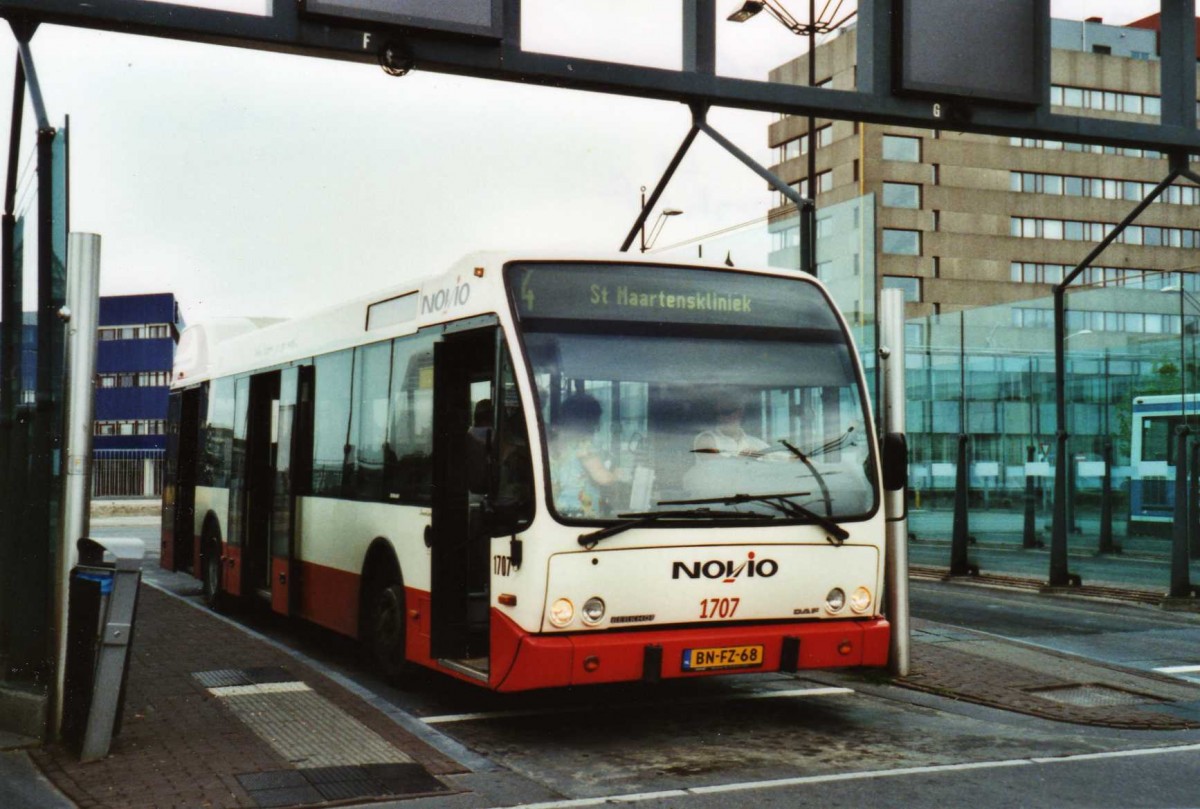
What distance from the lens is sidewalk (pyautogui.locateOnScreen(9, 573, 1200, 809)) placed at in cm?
737

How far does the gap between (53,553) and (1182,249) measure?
9917 cm

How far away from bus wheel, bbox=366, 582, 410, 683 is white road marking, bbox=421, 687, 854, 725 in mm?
860

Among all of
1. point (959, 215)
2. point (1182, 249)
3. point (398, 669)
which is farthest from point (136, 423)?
point (398, 669)

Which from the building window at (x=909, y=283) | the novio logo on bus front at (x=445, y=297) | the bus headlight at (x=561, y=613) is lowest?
the bus headlight at (x=561, y=613)

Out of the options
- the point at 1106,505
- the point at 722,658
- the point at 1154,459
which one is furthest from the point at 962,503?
the point at 722,658

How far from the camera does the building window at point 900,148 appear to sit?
8681 centimetres

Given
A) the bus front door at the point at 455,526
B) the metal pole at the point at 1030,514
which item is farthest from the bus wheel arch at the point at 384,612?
the metal pole at the point at 1030,514

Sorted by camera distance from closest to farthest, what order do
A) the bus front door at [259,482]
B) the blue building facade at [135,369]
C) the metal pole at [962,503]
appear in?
the bus front door at [259,482]
the metal pole at [962,503]
the blue building facade at [135,369]

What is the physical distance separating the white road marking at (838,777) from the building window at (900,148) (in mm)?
81160

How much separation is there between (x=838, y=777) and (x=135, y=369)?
77927 millimetres

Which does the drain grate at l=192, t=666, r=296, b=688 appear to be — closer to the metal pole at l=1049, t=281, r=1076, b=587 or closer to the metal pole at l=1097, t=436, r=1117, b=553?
the metal pole at l=1049, t=281, r=1076, b=587

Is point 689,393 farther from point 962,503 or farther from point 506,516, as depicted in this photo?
point 962,503

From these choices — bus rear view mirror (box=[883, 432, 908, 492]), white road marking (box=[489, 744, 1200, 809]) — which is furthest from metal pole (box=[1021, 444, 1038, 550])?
white road marking (box=[489, 744, 1200, 809])

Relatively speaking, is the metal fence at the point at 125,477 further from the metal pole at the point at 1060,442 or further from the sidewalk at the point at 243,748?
the sidewalk at the point at 243,748
